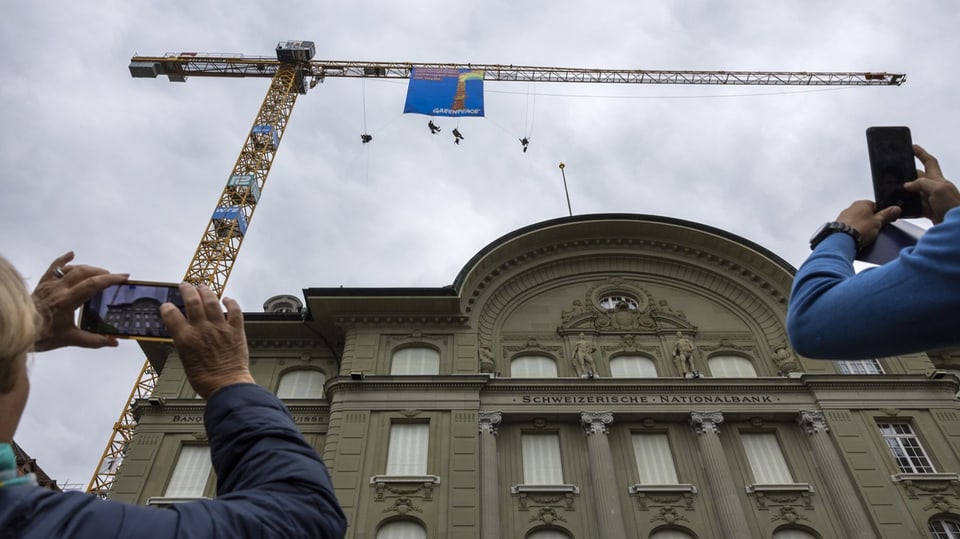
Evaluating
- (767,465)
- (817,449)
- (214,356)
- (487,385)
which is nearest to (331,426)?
(487,385)

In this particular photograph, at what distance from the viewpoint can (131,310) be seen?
3.49 m

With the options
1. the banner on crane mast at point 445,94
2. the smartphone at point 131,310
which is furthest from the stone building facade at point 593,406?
the smartphone at point 131,310

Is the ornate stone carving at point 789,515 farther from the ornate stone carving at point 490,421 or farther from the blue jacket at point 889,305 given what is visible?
the blue jacket at point 889,305

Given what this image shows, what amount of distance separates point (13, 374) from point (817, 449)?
27.1 metres

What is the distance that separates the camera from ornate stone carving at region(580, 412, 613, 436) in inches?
958

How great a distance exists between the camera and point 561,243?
31.0m

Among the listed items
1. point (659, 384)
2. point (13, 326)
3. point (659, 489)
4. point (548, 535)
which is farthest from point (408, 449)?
point (13, 326)

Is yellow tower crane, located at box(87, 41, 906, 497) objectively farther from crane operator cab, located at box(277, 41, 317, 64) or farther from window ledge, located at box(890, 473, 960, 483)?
window ledge, located at box(890, 473, 960, 483)

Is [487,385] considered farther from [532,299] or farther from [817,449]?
[817,449]

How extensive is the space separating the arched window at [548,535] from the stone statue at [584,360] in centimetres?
644


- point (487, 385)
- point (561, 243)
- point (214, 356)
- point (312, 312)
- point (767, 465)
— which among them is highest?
point (561, 243)

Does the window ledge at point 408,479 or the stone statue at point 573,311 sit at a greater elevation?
the stone statue at point 573,311

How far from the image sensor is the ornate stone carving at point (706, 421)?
2445cm

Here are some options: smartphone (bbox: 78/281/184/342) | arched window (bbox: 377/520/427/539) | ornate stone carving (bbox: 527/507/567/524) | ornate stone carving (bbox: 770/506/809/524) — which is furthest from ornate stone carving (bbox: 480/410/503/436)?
smartphone (bbox: 78/281/184/342)
